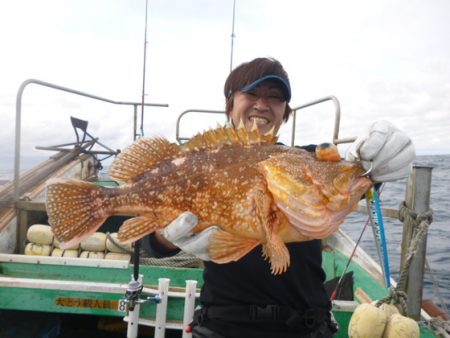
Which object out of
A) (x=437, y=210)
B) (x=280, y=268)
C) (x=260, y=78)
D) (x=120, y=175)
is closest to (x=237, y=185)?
(x=280, y=268)

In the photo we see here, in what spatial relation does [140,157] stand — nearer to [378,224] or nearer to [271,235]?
[271,235]

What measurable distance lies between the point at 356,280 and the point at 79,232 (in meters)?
3.06

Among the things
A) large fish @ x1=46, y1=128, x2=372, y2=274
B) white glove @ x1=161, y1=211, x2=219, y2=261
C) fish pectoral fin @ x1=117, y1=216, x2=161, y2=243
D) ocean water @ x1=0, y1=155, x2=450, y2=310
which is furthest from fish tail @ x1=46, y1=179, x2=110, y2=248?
ocean water @ x1=0, y1=155, x2=450, y2=310

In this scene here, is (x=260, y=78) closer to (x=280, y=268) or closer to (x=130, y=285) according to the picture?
(x=280, y=268)

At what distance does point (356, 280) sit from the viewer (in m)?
4.02

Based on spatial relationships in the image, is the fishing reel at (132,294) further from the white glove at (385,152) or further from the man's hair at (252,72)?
the white glove at (385,152)

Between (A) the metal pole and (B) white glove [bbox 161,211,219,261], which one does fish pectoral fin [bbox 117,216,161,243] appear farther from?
(A) the metal pole

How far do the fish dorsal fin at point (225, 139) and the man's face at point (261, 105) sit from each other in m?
0.49

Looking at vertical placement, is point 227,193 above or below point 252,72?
below

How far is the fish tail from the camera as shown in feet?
6.96

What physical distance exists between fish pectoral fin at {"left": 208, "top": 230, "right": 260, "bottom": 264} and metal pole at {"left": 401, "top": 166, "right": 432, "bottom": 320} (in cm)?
151

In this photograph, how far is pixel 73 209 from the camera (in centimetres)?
215

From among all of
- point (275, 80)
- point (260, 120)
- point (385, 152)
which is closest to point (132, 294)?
point (260, 120)

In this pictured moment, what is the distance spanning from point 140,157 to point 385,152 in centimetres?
143
